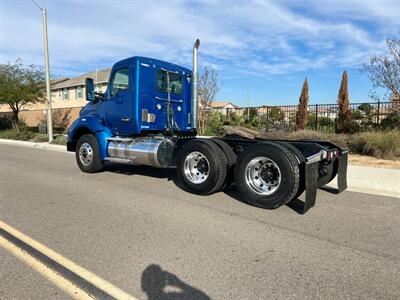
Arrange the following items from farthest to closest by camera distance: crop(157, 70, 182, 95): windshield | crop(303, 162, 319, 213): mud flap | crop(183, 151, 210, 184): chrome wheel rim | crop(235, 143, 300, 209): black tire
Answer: crop(157, 70, 182, 95): windshield
crop(183, 151, 210, 184): chrome wheel rim
crop(235, 143, 300, 209): black tire
crop(303, 162, 319, 213): mud flap

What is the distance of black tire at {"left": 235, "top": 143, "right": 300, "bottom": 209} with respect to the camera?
5.86m

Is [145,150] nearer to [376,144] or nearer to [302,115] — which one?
[376,144]

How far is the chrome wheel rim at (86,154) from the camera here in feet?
31.9

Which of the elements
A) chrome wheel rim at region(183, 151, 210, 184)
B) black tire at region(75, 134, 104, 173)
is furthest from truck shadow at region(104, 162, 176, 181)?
chrome wheel rim at region(183, 151, 210, 184)

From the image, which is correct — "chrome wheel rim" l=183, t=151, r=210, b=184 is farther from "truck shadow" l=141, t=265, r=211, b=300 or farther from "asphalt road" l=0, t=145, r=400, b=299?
"truck shadow" l=141, t=265, r=211, b=300

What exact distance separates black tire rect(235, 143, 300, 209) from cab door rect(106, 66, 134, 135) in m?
3.50

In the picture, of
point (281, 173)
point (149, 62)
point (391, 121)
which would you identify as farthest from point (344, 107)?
point (281, 173)

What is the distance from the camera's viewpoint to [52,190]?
7.69 meters

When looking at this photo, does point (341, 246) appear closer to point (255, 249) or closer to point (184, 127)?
point (255, 249)

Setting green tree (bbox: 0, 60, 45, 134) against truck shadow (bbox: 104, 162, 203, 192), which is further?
green tree (bbox: 0, 60, 45, 134)

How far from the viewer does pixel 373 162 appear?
11.8 m

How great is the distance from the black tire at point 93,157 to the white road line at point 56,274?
470 cm

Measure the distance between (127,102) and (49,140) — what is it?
600 inches

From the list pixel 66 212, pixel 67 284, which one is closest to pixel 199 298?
pixel 67 284
